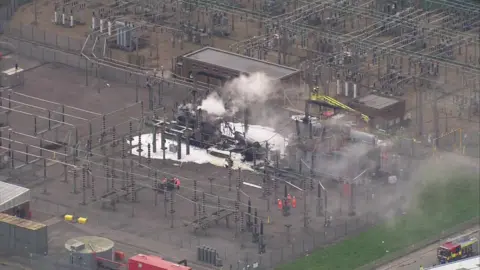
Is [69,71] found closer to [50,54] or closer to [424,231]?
[50,54]

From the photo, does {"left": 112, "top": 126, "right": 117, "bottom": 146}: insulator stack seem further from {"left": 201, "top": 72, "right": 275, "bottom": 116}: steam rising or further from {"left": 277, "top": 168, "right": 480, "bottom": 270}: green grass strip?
{"left": 277, "top": 168, "right": 480, "bottom": 270}: green grass strip

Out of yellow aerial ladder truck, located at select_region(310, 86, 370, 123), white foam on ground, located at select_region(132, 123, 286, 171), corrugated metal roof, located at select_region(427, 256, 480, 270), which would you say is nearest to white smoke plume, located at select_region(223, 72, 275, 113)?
white foam on ground, located at select_region(132, 123, 286, 171)

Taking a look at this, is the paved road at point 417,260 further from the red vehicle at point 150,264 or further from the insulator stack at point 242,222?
the red vehicle at point 150,264

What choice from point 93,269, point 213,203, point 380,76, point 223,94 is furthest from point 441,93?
point 93,269

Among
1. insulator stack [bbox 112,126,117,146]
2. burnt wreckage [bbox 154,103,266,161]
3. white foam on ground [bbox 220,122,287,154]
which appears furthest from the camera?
insulator stack [bbox 112,126,117,146]

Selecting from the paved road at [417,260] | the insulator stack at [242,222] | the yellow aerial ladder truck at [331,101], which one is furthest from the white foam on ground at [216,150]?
the paved road at [417,260]

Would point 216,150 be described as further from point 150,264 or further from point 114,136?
point 150,264
